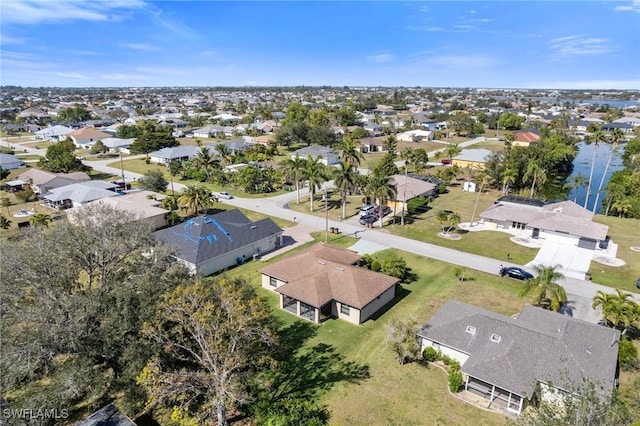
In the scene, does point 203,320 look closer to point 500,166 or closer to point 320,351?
point 320,351

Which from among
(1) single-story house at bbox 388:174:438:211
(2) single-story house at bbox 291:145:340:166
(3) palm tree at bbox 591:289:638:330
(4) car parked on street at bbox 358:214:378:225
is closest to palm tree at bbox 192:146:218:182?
(2) single-story house at bbox 291:145:340:166

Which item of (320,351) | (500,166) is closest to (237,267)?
(320,351)

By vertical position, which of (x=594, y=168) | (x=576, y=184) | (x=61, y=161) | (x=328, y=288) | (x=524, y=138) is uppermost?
(x=524, y=138)

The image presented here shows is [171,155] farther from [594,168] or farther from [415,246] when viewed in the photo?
[594,168]

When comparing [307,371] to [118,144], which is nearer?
[307,371]

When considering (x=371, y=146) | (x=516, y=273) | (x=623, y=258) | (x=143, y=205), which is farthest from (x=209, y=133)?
(x=623, y=258)
